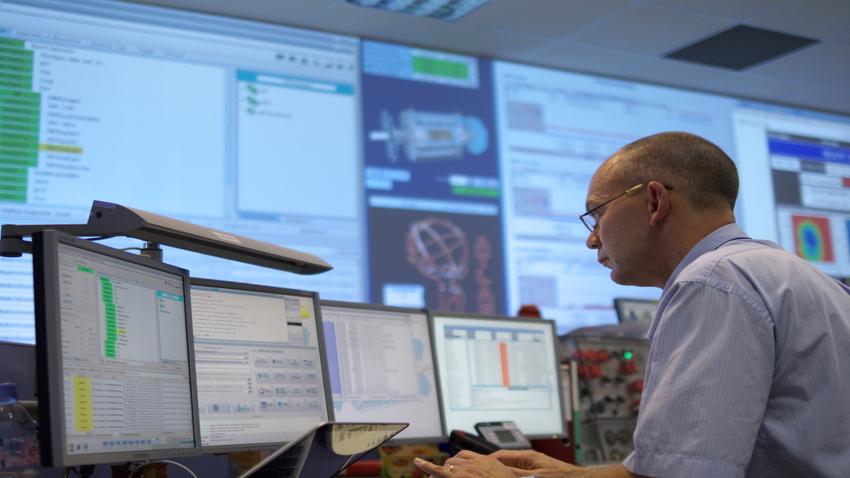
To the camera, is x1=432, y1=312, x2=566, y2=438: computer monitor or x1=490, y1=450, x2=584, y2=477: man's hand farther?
x1=432, y1=312, x2=566, y2=438: computer monitor

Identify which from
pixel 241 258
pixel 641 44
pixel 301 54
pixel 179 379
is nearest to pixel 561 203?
pixel 641 44

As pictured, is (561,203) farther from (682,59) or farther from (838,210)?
(838,210)

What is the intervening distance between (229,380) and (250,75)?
9.22 feet

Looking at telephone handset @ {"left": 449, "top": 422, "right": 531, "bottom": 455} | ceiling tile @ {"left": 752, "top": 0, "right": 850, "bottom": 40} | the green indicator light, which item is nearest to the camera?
telephone handset @ {"left": 449, "top": 422, "right": 531, "bottom": 455}

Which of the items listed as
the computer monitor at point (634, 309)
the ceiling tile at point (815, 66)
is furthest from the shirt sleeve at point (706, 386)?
the ceiling tile at point (815, 66)

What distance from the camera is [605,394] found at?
10.5 ft

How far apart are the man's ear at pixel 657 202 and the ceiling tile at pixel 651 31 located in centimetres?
329

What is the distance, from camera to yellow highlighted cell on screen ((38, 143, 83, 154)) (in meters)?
3.97

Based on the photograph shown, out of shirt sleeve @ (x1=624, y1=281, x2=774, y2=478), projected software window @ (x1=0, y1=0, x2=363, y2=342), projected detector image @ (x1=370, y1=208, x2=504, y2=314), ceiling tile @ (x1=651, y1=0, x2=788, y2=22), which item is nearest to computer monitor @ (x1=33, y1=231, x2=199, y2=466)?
shirt sleeve @ (x1=624, y1=281, x2=774, y2=478)

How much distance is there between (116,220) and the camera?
1.70 meters

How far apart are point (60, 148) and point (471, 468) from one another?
2.98m

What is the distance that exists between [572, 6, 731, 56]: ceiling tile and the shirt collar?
3343mm

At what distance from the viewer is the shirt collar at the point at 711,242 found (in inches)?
A: 62.2

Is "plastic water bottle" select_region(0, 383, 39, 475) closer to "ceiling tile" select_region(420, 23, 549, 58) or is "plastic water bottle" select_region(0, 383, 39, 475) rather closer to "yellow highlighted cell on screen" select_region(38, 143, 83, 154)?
"yellow highlighted cell on screen" select_region(38, 143, 83, 154)
